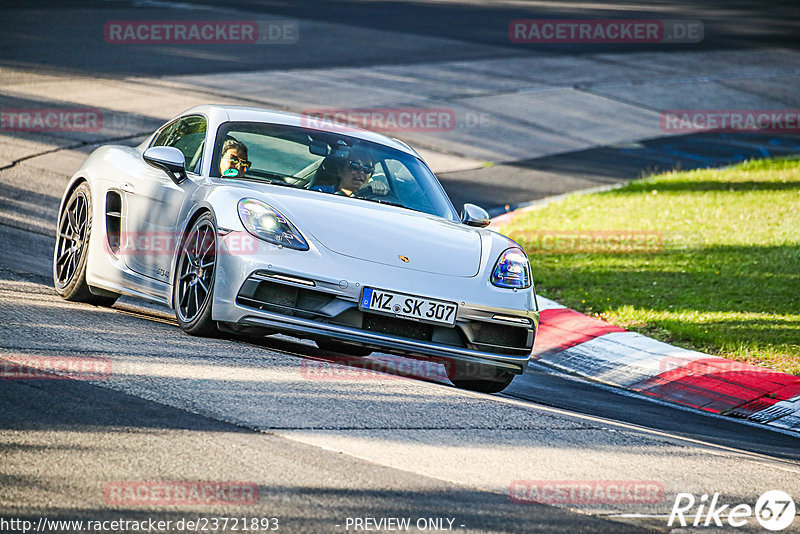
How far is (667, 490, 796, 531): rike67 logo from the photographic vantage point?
4.52 metres

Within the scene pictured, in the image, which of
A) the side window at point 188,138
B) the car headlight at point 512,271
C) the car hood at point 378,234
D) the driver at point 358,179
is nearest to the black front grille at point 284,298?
the car hood at point 378,234

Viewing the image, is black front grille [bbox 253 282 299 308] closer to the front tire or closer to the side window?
the front tire

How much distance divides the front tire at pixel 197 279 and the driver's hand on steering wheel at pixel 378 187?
1242 mm

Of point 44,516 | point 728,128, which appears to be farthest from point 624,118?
point 44,516

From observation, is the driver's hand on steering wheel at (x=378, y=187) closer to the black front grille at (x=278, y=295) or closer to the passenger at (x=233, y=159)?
the passenger at (x=233, y=159)

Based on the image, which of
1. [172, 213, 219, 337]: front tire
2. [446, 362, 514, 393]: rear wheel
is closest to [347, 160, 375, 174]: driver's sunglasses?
[172, 213, 219, 337]: front tire

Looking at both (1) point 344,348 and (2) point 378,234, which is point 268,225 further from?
(1) point 344,348

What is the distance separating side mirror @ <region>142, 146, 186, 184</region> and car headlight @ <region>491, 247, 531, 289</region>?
209 centimetres

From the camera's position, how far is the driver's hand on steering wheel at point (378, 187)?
24.5 ft

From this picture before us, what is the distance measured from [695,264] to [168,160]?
6580mm

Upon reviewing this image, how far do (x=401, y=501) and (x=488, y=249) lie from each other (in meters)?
2.96

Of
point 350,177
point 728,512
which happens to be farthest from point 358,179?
point 728,512

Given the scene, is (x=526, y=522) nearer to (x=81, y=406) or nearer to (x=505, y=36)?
(x=81, y=406)

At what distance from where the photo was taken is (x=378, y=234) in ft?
21.7
